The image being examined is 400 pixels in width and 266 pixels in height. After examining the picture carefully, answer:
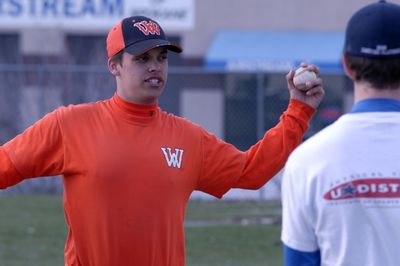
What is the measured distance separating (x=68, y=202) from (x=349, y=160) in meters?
2.01

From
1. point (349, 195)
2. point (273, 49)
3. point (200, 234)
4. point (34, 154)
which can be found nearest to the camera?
point (349, 195)

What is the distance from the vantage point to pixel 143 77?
508cm

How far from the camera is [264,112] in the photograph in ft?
67.0

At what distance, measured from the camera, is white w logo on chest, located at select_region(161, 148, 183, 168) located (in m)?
5.04

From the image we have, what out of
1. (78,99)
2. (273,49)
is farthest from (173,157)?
(273,49)

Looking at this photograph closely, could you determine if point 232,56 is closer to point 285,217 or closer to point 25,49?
point 25,49

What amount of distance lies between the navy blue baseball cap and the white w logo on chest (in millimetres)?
1760

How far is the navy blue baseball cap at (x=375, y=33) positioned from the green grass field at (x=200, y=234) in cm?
760

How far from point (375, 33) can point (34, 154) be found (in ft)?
6.91

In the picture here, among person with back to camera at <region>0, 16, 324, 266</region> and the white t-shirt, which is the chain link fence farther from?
the white t-shirt

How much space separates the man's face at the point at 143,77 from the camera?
5.09 m

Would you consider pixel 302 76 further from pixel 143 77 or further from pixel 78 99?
pixel 78 99

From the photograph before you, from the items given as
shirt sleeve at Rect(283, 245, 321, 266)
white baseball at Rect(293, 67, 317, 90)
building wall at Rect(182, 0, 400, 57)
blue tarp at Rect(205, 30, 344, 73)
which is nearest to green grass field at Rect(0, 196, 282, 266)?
white baseball at Rect(293, 67, 317, 90)

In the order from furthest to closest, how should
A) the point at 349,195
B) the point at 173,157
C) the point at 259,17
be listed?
the point at 259,17
the point at 173,157
the point at 349,195
